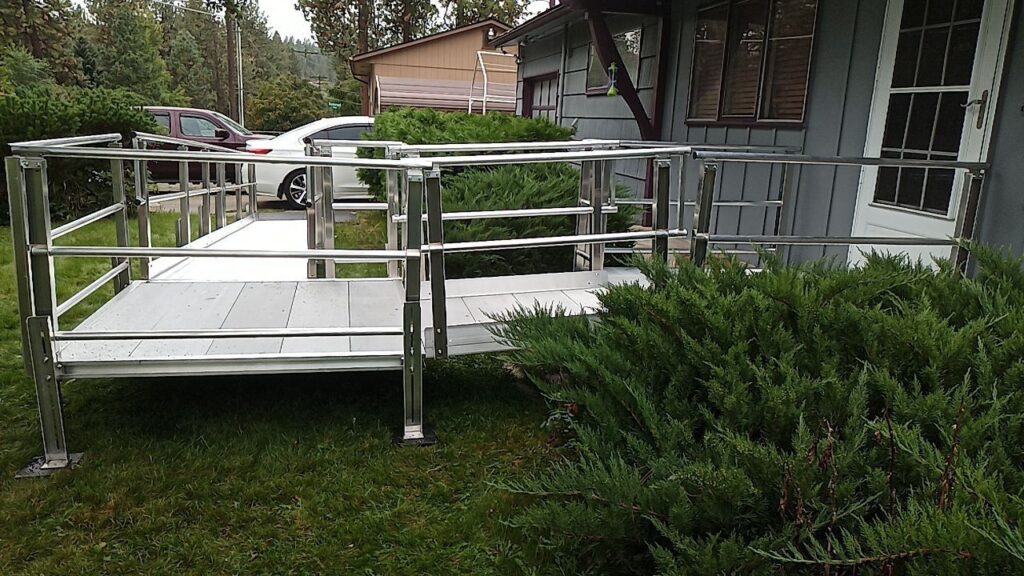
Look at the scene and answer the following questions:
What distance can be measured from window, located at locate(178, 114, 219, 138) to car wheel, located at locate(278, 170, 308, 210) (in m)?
2.93

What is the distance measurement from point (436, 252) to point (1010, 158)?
3.17 meters

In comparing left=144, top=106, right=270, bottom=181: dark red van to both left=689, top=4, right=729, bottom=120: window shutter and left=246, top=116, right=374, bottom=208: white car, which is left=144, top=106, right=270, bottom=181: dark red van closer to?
left=246, top=116, right=374, bottom=208: white car

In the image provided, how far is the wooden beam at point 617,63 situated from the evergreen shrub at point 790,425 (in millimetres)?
5266

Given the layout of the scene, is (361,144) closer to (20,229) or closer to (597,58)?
(20,229)

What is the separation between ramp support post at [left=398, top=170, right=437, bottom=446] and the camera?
2.88 metres

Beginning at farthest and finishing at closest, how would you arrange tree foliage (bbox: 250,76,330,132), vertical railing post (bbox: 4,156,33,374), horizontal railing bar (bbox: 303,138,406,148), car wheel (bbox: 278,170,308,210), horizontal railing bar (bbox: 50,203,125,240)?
tree foliage (bbox: 250,76,330,132)
car wheel (bbox: 278,170,308,210)
horizontal railing bar (bbox: 303,138,406,148)
horizontal railing bar (bbox: 50,203,125,240)
vertical railing post (bbox: 4,156,33,374)

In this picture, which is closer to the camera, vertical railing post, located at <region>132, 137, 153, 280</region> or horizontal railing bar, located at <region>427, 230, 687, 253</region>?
horizontal railing bar, located at <region>427, 230, 687, 253</region>

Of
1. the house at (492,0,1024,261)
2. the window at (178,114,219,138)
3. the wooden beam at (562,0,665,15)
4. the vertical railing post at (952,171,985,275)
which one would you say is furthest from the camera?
the window at (178,114,219,138)

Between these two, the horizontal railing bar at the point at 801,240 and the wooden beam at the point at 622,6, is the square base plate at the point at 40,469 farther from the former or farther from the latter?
the wooden beam at the point at 622,6

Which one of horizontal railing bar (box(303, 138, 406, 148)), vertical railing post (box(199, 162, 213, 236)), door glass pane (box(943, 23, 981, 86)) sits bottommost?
vertical railing post (box(199, 162, 213, 236))

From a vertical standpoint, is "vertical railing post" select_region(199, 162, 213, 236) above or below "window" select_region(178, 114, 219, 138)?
below

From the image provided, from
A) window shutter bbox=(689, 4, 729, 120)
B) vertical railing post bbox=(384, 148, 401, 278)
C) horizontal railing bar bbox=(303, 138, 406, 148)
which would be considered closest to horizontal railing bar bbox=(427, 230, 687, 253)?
vertical railing post bbox=(384, 148, 401, 278)

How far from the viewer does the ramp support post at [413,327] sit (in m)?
2.88

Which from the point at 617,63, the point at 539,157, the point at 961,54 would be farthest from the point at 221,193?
the point at 961,54
